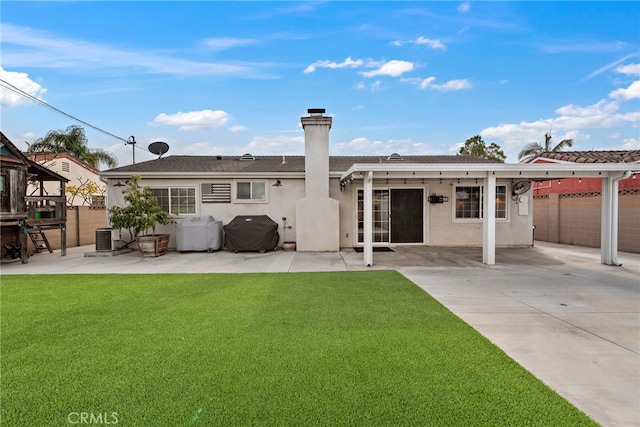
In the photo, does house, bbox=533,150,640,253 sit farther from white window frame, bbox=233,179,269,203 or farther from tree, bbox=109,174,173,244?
tree, bbox=109,174,173,244

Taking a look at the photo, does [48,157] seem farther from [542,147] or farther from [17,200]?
[542,147]

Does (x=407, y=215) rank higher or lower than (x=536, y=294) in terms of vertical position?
higher

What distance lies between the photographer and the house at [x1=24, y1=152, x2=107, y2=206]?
59.9ft

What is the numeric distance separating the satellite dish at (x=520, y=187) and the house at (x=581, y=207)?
117 cm

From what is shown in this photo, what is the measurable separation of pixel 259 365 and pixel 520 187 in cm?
1121

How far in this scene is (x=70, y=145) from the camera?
2122 centimetres

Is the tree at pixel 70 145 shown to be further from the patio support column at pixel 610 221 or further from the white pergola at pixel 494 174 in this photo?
the patio support column at pixel 610 221

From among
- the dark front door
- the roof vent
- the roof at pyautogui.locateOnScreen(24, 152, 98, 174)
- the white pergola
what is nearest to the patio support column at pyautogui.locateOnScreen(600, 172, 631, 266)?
the white pergola

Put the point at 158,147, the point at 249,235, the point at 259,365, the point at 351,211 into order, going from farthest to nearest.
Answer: the point at 158,147 → the point at 351,211 → the point at 249,235 → the point at 259,365

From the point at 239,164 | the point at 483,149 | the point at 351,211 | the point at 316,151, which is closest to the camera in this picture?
the point at 316,151

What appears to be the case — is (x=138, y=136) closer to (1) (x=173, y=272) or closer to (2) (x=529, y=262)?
(1) (x=173, y=272)

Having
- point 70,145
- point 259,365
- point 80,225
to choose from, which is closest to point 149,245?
point 80,225

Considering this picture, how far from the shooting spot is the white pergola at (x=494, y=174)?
744 cm

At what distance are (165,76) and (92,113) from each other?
20.3 ft
